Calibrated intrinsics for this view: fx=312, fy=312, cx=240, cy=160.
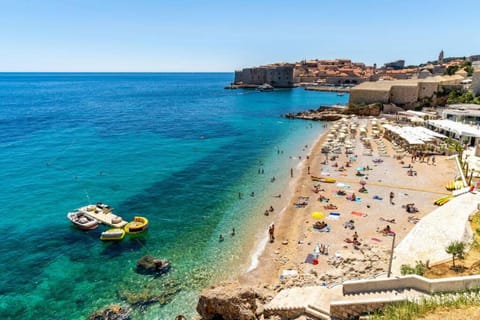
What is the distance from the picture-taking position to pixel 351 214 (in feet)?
75.9

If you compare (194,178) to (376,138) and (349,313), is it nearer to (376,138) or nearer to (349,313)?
(349,313)

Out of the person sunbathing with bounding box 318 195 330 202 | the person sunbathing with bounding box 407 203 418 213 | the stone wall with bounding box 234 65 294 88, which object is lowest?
the person sunbathing with bounding box 318 195 330 202

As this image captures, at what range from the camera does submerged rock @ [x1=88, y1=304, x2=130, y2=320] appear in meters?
14.0

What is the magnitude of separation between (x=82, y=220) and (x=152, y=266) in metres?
8.16

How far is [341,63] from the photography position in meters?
195

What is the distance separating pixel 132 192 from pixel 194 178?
6313mm

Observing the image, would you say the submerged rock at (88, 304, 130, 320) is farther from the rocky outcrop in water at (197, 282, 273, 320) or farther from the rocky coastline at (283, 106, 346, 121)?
the rocky coastline at (283, 106, 346, 121)

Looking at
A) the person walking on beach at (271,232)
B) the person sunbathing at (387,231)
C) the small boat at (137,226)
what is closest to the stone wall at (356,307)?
the person walking on beach at (271,232)

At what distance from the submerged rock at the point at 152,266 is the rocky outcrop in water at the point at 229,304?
16.2 feet

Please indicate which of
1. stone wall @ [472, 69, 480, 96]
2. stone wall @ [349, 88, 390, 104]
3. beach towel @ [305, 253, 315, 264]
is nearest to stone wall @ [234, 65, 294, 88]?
stone wall @ [349, 88, 390, 104]

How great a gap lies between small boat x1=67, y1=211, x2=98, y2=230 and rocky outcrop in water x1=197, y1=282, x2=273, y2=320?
12.4 metres

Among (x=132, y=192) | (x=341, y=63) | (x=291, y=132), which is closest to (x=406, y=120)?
(x=291, y=132)

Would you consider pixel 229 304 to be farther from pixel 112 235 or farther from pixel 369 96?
pixel 369 96

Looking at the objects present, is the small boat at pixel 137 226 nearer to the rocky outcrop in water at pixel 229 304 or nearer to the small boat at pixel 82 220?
the small boat at pixel 82 220
